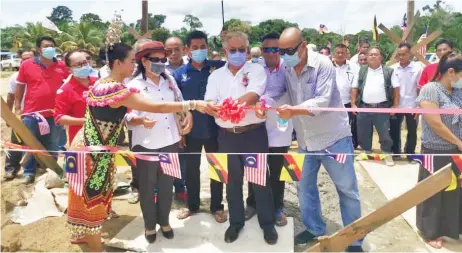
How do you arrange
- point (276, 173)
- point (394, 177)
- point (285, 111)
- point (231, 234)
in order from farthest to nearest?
point (394, 177) → point (276, 173) → point (231, 234) → point (285, 111)

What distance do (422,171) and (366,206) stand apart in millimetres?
1137

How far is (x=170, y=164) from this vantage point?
378 cm

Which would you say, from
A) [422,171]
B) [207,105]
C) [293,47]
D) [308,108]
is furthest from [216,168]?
[422,171]

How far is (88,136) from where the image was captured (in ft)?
11.5

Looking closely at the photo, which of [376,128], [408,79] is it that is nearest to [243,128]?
[376,128]

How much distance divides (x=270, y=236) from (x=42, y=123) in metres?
3.98

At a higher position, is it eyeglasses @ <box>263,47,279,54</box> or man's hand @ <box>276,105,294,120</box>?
eyeglasses @ <box>263,47,279,54</box>

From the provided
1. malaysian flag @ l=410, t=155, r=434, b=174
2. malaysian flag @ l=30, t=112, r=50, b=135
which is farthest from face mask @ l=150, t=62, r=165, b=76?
malaysian flag @ l=30, t=112, r=50, b=135

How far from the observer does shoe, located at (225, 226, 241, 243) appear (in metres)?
3.98

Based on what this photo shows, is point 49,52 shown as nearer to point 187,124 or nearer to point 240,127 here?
point 187,124

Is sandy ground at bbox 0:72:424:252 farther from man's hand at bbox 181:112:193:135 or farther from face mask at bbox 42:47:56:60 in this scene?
face mask at bbox 42:47:56:60

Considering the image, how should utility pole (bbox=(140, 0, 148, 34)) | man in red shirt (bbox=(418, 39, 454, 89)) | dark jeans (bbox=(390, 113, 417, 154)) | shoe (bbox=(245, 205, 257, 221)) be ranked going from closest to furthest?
shoe (bbox=(245, 205, 257, 221))
man in red shirt (bbox=(418, 39, 454, 89))
dark jeans (bbox=(390, 113, 417, 154))
utility pole (bbox=(140, 0, 148, 34))

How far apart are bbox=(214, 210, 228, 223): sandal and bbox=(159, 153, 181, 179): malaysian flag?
85 centimetres

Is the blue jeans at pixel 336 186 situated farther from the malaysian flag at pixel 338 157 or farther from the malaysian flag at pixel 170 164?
the malaysian flag at pixel 170 164
